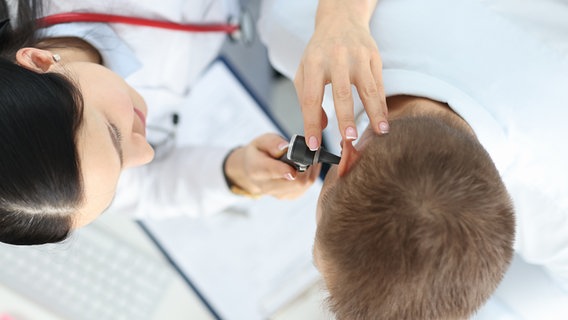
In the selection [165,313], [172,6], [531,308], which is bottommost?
[165,313]

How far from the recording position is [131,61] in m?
0.72

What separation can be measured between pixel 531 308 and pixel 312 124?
0.43m

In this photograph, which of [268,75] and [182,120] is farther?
[268,75]

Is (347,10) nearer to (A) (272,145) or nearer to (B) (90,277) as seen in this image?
(A) (272,145)

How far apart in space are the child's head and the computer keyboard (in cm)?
52

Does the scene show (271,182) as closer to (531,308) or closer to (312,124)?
(312,124)

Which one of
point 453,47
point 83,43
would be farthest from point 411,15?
point 83,43

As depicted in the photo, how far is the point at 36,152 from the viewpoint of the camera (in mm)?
492

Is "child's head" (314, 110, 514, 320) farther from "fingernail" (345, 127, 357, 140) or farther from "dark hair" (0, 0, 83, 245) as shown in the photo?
"dark hair" (0, 0, 83, 245)

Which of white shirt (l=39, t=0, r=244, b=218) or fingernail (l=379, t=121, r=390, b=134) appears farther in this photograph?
white shirt (l=39, t=0, r=244, b=218)

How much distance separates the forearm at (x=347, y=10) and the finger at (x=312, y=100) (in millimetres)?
80

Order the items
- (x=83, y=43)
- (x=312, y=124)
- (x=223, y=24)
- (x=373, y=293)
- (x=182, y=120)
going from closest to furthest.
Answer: (x=373, y=293) < (x=312, y=124) < (x=83, y=43) < (x=223, y=24) < (x=182, y=120)

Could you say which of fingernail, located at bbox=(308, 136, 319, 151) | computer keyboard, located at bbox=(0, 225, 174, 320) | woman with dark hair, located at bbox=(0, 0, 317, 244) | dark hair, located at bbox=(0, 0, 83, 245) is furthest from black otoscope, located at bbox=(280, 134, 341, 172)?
computer keyboard, located at bbox=(0, 225, 174, 320)

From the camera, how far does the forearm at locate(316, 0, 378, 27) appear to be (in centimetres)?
59
